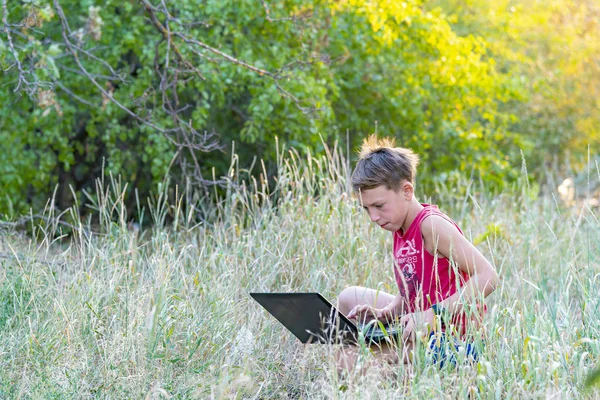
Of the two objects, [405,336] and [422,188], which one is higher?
[405,336]

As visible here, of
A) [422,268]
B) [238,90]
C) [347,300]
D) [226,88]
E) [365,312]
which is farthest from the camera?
[238,90]

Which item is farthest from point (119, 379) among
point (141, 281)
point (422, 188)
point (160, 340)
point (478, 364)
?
point (422, 188)

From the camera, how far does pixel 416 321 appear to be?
10.5 feet

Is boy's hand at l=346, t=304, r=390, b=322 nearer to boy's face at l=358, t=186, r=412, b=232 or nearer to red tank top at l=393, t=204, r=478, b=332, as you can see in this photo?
red tank top at l=393, t=204, r=478, b=332

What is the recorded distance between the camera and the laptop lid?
302cm

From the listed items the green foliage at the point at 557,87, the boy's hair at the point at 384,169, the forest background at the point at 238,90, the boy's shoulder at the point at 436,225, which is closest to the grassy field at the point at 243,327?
the boy's shoulder at the point at 436,225

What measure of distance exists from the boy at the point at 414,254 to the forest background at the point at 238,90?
2324 mm

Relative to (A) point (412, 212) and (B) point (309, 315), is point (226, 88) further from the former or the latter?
(B) point (309, 315)

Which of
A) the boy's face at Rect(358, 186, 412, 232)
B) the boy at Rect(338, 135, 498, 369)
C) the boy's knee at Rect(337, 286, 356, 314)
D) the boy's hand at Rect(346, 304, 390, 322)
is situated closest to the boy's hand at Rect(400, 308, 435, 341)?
the boy at Rect(338, 135, 498, 369)

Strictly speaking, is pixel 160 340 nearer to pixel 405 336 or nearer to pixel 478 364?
pixel 405 336

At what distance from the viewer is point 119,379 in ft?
10.5

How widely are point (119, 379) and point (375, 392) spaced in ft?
3.36

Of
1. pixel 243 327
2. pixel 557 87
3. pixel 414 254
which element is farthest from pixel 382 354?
pixel 557 87

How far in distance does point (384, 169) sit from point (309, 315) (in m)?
0.71
